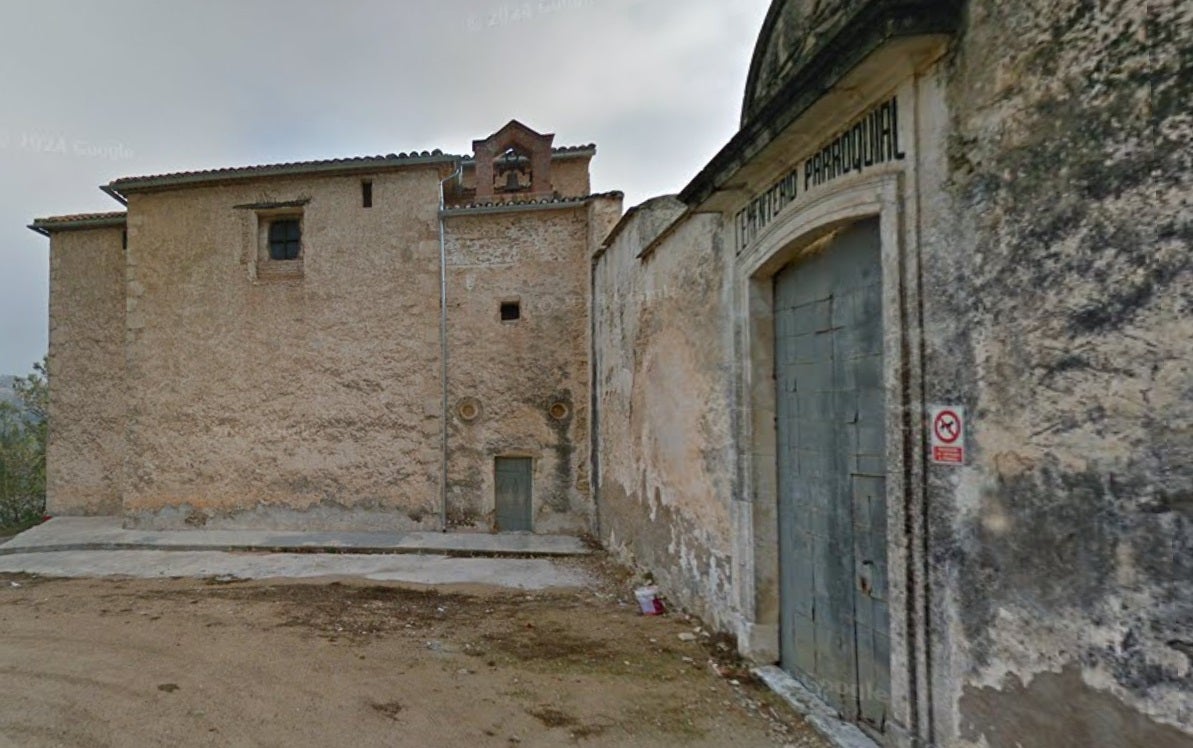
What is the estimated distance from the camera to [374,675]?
4320mm

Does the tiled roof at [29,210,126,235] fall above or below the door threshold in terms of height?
above

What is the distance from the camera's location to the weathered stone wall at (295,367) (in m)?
9.95

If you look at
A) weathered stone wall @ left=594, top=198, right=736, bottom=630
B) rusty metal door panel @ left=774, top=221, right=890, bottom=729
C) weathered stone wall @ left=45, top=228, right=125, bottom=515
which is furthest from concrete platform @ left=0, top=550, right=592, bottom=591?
→ rusty metal door panel @ left=774, top=221, right=890, bottom=729

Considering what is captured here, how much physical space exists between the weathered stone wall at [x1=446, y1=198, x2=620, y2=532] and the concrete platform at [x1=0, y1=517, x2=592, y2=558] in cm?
71

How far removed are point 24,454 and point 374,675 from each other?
1806 centimetres

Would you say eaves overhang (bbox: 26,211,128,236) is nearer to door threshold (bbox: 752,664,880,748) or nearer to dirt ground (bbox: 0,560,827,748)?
dirt ground (bbox: 0,560,827,748)

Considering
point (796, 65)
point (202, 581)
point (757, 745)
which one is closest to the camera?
point (757, 745)

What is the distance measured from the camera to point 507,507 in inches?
395

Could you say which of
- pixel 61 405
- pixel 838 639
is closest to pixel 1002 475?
pixel 838 639

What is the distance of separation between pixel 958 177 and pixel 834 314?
3.92 feet

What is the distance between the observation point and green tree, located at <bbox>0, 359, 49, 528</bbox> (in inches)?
574

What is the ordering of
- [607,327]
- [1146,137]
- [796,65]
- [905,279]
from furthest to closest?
[607,327], [796,65], [905,279], [1146,137]

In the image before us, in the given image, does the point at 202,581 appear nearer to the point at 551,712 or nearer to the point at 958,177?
the point at 551,712

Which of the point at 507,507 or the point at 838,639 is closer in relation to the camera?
the point at 838,639
